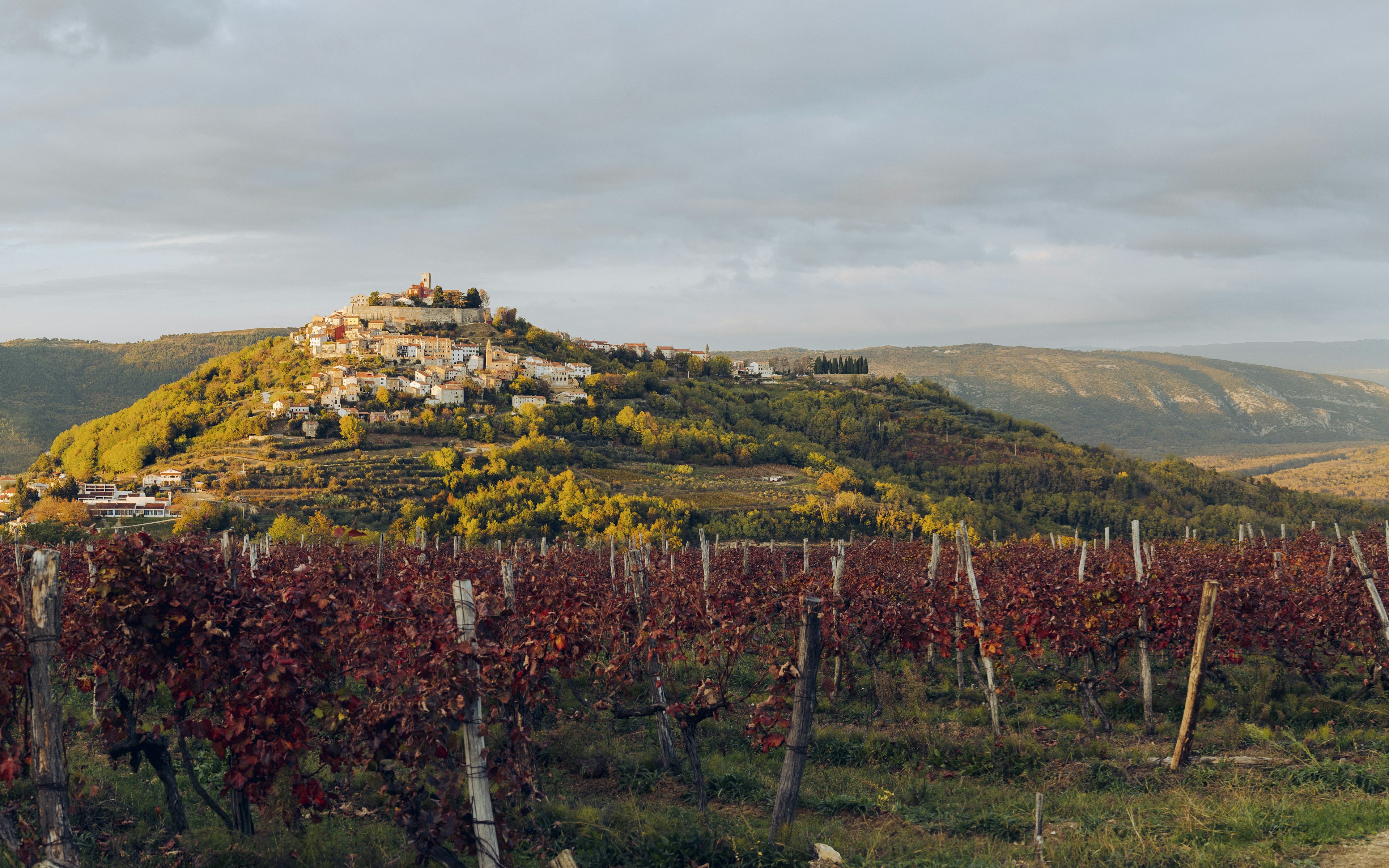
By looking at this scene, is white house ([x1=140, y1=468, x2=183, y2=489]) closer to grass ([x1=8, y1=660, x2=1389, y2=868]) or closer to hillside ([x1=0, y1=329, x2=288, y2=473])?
hillside ([x1=0, y1=329, x2=288, y2=473])

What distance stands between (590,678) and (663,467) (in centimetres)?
5869

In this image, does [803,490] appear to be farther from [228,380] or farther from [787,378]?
[228,380]

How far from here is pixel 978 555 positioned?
20484 millimetres

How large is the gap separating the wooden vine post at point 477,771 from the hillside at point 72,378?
101732mm

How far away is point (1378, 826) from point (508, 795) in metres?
6.18

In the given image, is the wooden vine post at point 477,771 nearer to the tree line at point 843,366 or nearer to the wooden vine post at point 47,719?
the wooden vine post at point 47,719

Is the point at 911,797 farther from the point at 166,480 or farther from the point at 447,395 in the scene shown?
the point at 447,395

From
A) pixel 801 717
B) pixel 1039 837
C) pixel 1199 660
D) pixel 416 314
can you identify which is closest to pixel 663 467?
pixel 416 314

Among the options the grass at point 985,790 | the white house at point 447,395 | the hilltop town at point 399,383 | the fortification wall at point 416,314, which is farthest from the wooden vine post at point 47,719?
the fortification wall at point 416,314

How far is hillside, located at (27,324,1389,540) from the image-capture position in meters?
55.7

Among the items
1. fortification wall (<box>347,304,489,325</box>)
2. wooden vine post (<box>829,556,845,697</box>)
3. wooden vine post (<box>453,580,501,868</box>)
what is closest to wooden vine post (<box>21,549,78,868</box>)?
wooden vine post (<box>453,580,501,868</box>)

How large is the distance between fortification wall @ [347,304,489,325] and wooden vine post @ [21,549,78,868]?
109 m

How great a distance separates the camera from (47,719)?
433 cm

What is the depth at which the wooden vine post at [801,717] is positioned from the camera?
620 centimetres
